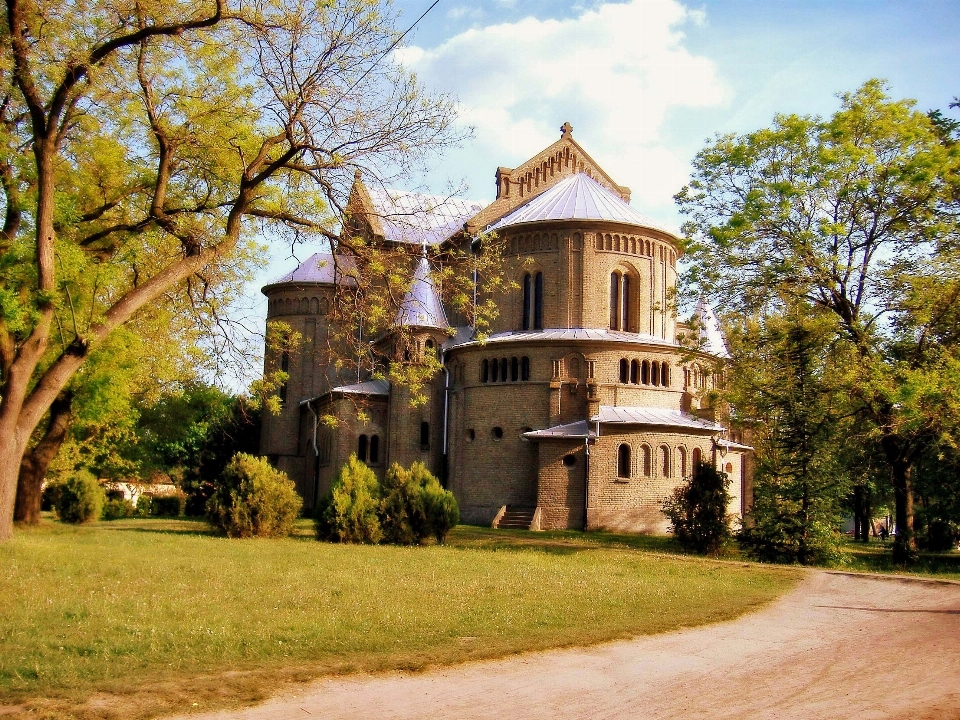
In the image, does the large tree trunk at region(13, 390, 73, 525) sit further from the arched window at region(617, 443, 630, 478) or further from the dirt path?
the arched window at region(617, 443, 630, 478)

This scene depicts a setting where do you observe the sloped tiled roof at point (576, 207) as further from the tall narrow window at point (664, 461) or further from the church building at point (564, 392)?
the tall narrow window at point (664, 461)

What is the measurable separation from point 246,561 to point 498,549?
797 centimetres

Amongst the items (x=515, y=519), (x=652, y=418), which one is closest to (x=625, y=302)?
(x=652, y=418)

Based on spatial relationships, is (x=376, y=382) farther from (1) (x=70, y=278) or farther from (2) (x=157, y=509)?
(1) (x=70, y=278)

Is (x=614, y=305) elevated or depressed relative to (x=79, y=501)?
elevated

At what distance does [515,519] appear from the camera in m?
34.2

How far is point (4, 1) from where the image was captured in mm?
15781

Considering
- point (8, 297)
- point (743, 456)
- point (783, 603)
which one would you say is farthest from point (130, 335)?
point (743, 456)

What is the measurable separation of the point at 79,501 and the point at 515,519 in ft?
49.5

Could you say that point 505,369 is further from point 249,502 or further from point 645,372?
point 249,502

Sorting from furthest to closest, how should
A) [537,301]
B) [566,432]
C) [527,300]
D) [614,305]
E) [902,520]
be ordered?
[527,300] → [537,301] → [614,305] → [566,432] → [902,520]

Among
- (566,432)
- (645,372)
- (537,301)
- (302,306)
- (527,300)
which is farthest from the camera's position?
(302,306)

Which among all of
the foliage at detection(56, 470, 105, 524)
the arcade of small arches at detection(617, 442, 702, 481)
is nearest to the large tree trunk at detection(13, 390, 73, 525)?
the foliage at detection(56, 470, 105, 524)

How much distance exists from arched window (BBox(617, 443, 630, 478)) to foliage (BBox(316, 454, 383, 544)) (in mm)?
13135
